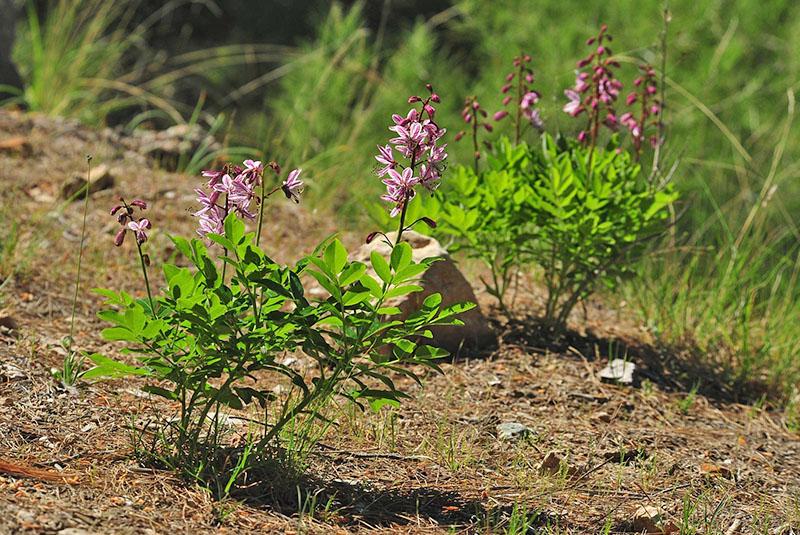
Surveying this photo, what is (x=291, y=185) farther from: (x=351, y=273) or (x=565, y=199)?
(x=565, y=199)

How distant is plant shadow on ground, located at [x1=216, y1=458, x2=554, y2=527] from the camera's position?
226 cm

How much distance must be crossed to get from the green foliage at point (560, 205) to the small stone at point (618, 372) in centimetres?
26

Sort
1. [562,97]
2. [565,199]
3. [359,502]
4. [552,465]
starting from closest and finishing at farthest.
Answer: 1. [359,502]
2. [552,465]
3. [565,199]
4. [562,97]

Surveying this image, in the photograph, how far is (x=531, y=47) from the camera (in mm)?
7398

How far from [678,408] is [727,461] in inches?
14.7

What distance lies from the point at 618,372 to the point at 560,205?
0.60 metres

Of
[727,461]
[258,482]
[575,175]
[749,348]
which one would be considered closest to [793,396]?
[749,348]

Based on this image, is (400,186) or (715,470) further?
(715,470)

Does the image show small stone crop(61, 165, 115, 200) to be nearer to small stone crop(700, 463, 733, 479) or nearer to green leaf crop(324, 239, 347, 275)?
green leaf crop(324, 239, 347, 275)

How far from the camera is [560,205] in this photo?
3.25 meters

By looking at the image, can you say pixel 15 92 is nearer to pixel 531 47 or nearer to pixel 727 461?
pixel 531 47

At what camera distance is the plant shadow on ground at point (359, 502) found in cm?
226

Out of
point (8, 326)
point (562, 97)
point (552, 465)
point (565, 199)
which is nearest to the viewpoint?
point (552, 465)

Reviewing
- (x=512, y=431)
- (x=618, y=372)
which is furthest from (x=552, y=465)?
(x=618, y=372)
